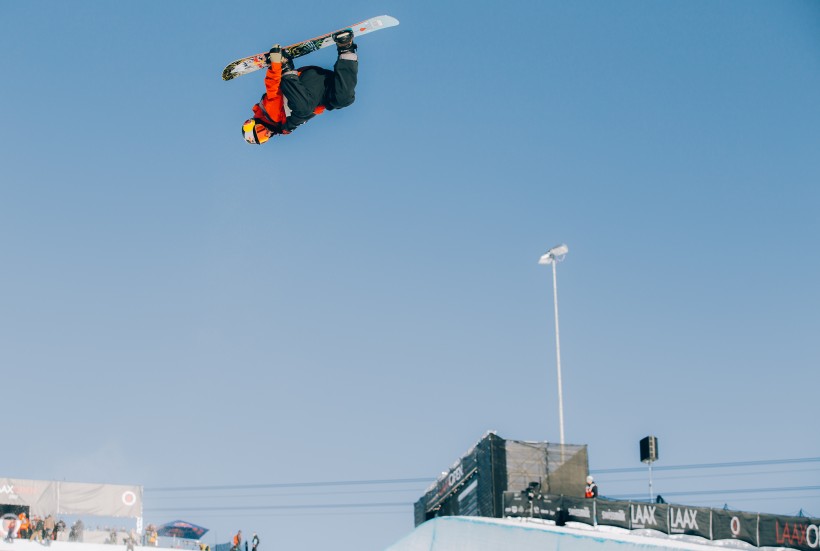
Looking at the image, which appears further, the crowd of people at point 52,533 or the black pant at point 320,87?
the crowd of people at point 52,533

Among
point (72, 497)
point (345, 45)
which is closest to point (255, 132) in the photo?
point (345, 45)

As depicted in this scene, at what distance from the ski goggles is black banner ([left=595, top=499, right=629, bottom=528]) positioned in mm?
14607

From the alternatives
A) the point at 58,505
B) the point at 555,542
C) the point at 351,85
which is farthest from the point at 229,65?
the point at 58,505

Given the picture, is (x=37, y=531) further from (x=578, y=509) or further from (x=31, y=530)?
(x=578, y=509)

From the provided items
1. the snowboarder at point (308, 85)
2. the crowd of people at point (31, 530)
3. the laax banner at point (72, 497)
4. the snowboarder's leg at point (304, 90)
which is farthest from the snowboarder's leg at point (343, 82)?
the laax banner at point (72, 497)

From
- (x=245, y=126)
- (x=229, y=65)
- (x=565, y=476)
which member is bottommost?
(x=565, y=476)

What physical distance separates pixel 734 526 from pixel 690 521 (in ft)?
4.03

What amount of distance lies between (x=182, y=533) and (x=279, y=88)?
37793 mm

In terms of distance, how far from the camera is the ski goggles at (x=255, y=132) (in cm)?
1758

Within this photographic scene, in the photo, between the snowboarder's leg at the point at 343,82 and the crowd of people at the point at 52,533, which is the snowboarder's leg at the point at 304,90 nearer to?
the snowboarder's leg at the point at 343,82

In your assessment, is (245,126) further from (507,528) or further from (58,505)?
(58,505)

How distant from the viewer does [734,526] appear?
25578 mm

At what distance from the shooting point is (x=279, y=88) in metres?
16.7

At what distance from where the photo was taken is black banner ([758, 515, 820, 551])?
23523 millimetres
